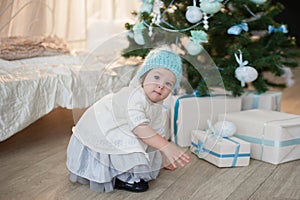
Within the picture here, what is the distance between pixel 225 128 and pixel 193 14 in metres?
0.44

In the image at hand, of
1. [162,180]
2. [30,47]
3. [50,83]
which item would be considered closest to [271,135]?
[162,180]

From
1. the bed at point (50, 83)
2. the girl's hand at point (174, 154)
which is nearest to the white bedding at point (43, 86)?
the bed at point (50, 83)

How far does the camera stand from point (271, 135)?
1431mm

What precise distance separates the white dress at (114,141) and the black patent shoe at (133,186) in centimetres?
2

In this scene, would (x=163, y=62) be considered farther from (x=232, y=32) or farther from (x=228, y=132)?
(x=232, y=32)

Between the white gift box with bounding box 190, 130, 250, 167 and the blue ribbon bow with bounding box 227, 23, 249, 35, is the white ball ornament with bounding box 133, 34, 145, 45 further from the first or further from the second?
the blue ribbon bow with bounding box 227, 23, 249, 35

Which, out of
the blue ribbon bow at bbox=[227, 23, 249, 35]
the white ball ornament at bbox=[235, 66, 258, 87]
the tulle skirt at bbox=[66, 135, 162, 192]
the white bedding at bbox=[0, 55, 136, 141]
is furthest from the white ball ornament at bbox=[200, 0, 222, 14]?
the tulle skirt at bbox=[66, 135, 162, 192]

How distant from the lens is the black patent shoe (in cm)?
120

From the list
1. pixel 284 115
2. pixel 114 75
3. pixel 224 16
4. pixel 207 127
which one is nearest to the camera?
pixel 114 75

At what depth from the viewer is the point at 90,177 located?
1199 mm

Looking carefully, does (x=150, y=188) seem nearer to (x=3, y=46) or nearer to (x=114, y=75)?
(x=114, y=75)

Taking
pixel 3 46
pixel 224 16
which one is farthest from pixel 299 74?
pixel 3 46

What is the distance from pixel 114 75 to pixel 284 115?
694 mm

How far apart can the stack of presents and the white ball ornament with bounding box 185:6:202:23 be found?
299 mm
